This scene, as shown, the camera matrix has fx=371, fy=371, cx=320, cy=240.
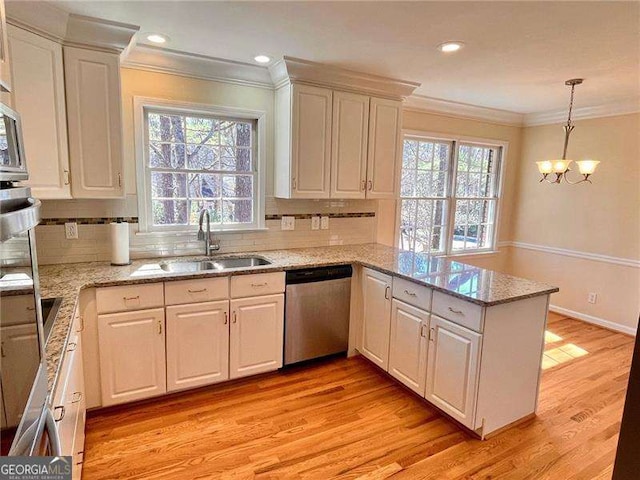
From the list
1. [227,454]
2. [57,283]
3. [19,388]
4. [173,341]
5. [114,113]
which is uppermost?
[114,113]

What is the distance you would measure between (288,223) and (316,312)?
2.96 feet

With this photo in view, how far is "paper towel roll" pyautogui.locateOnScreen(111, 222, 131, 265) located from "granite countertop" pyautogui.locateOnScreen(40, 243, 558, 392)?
0.08 meters

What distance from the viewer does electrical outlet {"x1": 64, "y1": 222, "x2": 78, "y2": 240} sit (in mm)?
2625

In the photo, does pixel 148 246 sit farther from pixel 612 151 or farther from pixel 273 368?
pixel 612 151

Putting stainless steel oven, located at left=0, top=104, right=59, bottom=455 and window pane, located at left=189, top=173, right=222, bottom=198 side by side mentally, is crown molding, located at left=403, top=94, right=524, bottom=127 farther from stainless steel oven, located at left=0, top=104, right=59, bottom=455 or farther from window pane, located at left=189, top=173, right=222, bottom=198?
stainless steel oven, located at left=0, top=104, right=59, bottom=455

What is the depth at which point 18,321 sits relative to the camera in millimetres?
829

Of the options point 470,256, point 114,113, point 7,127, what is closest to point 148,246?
point 114,113

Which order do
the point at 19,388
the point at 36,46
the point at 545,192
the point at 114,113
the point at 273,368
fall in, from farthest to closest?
the point at 545,192 → the point at 273,368 → the point at 114,113 → the point at 36,46 → the point at 19,388

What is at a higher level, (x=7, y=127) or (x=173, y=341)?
(x=7, y=127)

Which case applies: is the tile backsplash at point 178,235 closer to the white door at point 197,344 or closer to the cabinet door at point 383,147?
the cabinet door at point 383,147

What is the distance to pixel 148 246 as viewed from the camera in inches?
115

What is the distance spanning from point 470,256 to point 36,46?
4614 millimetres

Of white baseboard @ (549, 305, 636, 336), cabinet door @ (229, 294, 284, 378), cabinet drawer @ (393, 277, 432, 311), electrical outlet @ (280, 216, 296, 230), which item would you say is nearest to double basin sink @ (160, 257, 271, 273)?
cabinet door @ (229, 294, 284, 378)

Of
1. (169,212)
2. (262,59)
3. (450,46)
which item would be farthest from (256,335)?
(450,46)
